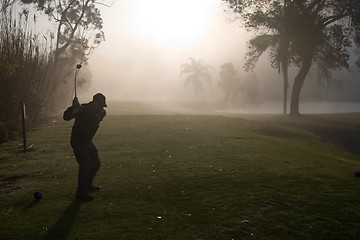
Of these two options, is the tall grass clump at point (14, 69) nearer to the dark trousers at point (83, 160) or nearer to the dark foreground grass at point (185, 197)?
the dark foreground grass at point (185, 197)

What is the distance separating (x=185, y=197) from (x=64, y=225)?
286 centimetres

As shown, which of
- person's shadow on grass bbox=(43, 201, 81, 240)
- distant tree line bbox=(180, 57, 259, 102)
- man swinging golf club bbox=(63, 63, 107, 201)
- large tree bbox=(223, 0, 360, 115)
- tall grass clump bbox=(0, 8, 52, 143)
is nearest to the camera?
person's shadow on grass bbox=(43, 201, 81, 240)

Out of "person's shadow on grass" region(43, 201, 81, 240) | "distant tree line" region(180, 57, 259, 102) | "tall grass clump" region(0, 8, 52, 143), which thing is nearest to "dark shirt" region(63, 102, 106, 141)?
"person's shadow on grass" region(43, 201, 81, 240)

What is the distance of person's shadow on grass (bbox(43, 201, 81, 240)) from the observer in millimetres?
6155

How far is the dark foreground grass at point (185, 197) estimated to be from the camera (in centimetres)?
640

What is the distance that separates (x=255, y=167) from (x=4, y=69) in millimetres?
14630

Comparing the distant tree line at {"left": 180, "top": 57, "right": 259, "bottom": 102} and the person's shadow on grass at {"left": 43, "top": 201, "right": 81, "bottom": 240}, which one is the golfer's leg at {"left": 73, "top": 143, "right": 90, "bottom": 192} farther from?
the distant tree line at {"left": 180, "top": 57, "right": 259, "bottom": 102}

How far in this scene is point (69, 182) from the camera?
9.98 meters

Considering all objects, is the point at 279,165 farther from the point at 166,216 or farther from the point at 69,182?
the point at 69,182

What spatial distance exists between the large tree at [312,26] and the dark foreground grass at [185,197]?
23.4 m

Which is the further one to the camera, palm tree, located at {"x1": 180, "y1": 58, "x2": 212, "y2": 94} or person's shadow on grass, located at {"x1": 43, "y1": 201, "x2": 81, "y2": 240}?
palm tree, located at {"x1": 180, "y1": 58, "x2": 212, "y2": 94}

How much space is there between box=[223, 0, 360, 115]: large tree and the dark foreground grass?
76.7 feet

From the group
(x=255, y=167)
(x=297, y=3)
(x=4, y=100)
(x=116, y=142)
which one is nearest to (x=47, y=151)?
(x=116, y=142)

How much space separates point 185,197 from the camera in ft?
27.1
